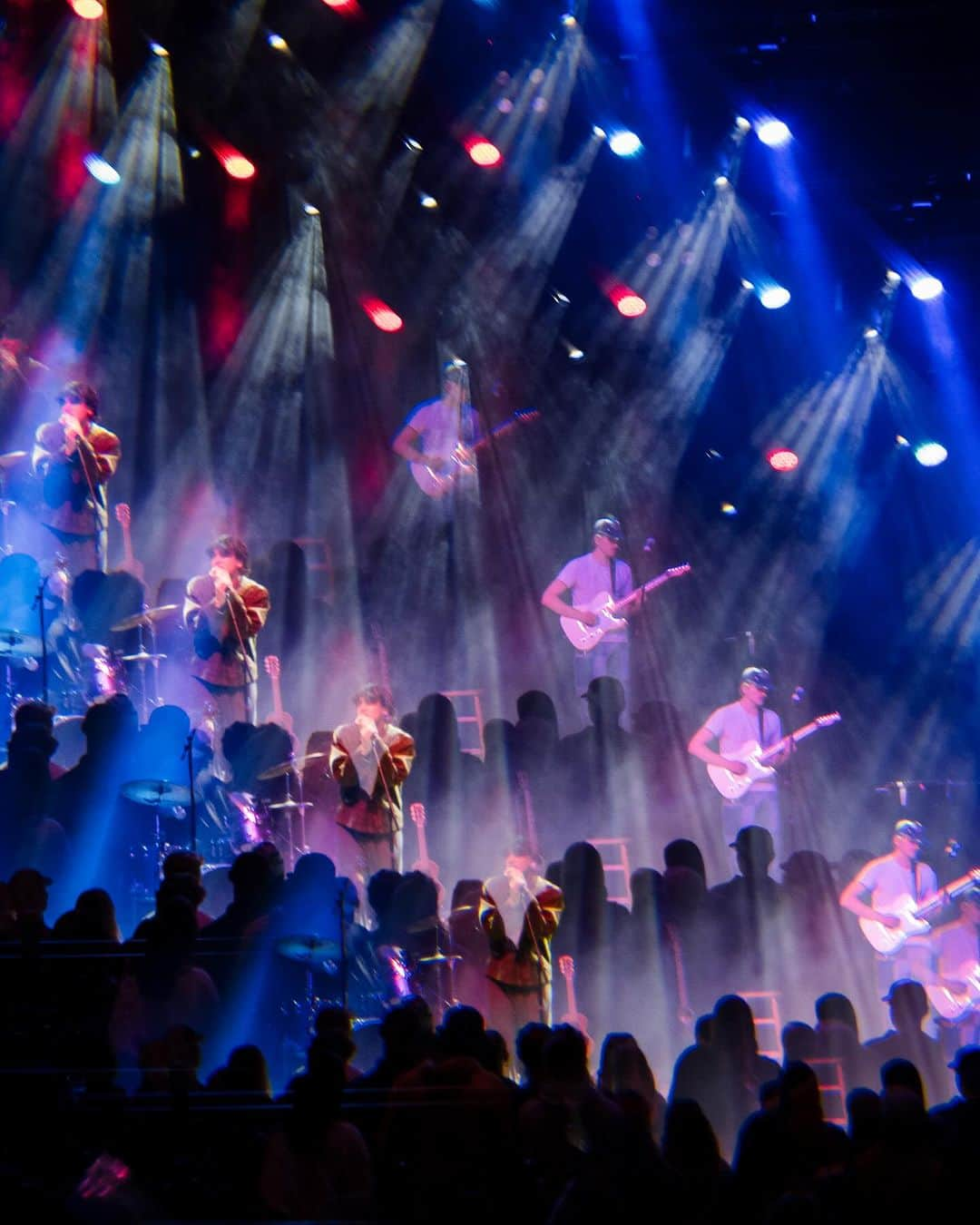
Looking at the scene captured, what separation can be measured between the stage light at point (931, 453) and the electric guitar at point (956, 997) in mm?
3789

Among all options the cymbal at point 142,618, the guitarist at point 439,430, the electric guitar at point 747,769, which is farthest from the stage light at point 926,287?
the cymbal at point 142,618

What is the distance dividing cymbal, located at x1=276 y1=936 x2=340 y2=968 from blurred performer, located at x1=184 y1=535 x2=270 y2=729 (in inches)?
111

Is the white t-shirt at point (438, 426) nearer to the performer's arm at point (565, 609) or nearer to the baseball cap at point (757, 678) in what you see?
the performer's arm at point (565, 609)

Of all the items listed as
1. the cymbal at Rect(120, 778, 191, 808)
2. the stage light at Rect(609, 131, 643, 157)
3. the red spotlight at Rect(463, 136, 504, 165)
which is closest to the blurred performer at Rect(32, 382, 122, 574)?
the cymbal at Rect(120, 778, 191, 808)

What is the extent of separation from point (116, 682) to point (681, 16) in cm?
499

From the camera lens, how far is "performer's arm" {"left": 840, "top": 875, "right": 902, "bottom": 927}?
350 inches

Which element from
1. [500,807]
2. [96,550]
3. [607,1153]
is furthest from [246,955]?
[96,550]

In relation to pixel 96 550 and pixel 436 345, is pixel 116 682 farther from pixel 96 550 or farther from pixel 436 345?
pixel 436 345

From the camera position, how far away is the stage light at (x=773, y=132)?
29.9ft

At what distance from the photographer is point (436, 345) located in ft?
38.5

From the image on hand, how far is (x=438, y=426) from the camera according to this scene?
11.1m

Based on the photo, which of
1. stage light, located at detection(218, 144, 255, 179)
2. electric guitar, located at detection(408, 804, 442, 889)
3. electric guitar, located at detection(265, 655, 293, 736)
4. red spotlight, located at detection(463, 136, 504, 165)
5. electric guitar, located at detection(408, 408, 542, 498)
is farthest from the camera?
electric guitar, located at detection(408, 408, 542, 498)

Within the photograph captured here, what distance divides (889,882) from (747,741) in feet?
4.08

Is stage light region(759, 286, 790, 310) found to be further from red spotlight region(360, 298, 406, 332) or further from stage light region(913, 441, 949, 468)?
red spotlight region(360, 298, 406, 332)
